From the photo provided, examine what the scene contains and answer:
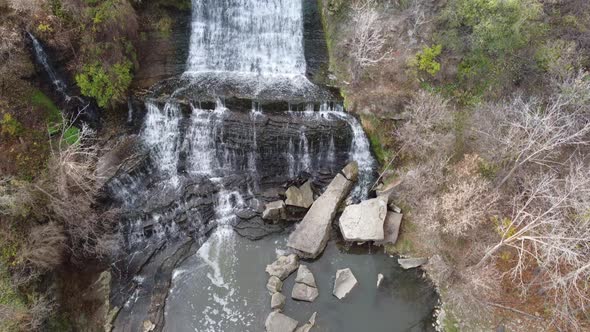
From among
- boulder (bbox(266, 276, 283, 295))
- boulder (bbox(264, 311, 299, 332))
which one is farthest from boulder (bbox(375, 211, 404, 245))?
boulder (bbox(264, 311, 299, 332))

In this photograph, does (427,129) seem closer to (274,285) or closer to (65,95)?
(274,285)

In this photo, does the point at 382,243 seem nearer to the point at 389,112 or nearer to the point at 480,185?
the point at 480,185

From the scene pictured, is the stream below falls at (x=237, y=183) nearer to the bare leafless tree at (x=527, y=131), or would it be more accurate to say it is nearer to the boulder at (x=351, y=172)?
the boulder at (x=351, y=172)

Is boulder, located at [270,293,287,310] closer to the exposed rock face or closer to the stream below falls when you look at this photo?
the stream below falls

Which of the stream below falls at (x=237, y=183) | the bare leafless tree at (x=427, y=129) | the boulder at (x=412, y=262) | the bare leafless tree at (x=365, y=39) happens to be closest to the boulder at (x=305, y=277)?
the stream below falls at (x=237, y=183)

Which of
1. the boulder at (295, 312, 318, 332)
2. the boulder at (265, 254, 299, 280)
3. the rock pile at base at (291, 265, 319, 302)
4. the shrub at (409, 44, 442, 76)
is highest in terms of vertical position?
the shrub at (409, 44, 442, 76)
